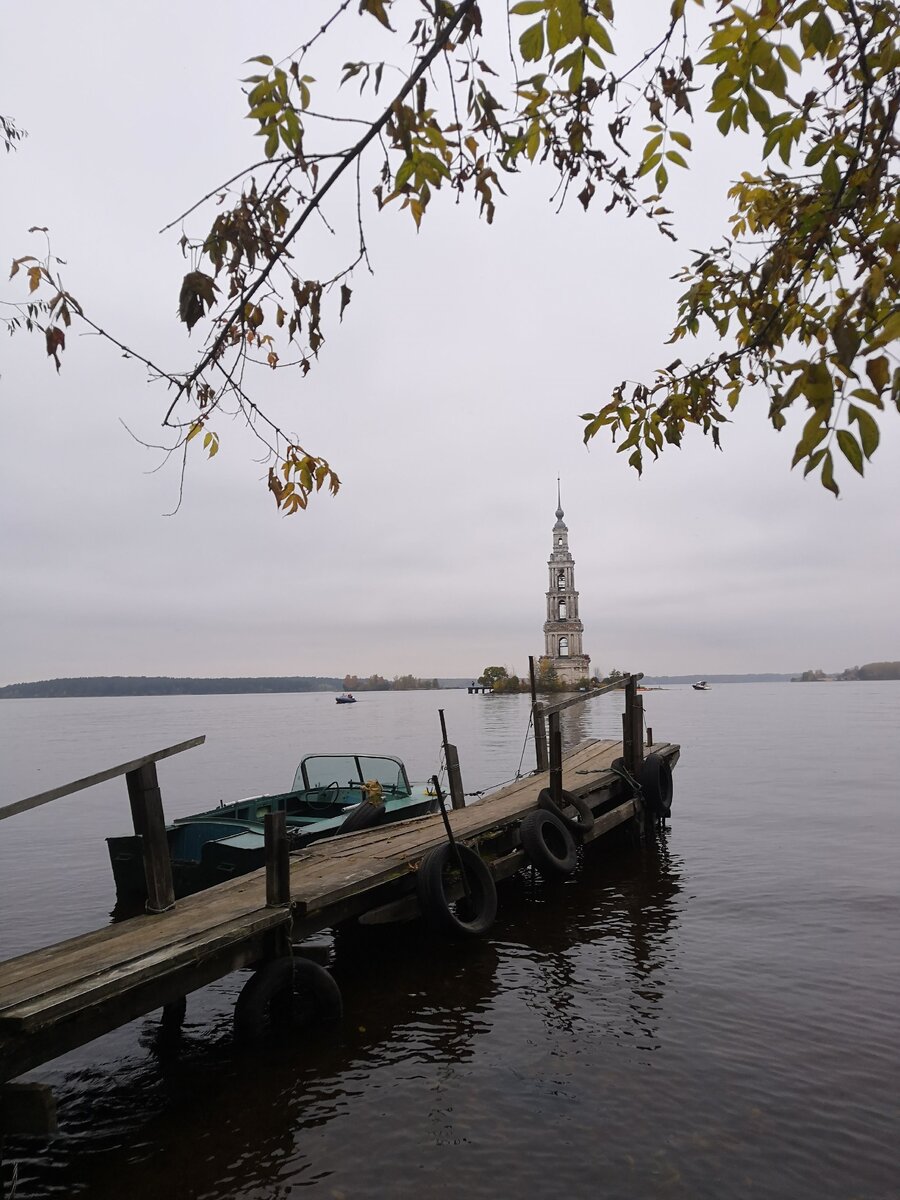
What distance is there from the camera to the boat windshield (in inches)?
645

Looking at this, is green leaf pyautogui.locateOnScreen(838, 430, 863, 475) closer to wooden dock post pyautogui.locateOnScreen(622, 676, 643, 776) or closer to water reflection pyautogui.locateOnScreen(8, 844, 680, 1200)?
water reflection pyautogui.locateOnScreen(8, 844, 680, 1200)

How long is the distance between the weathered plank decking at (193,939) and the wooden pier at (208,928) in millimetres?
11

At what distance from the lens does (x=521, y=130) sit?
365cm

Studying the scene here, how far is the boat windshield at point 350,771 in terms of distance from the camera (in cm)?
1639

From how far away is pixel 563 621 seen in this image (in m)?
154

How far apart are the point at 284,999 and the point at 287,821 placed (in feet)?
21.5

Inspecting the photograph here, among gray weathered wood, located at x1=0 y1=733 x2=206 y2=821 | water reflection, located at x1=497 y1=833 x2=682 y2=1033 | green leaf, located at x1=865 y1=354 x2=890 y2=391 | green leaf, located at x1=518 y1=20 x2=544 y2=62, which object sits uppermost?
green leaf, located at x1=518 y1=20 x2=544 y2=62

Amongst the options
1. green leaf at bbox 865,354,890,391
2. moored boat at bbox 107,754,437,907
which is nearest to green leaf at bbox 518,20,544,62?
green leaf at bbox 865,354,890,391

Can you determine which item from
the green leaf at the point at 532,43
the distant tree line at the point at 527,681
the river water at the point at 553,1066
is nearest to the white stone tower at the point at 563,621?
the distant tree line at the point at 527,681

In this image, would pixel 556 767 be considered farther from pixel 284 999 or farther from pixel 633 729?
pixel 284 999

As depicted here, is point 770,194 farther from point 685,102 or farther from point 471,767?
point 471,767

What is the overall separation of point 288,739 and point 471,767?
29.8 metres

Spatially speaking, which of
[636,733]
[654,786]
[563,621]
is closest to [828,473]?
[636,733]

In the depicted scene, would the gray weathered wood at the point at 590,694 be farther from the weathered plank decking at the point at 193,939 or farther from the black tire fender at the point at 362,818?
the black tire fender at the point at 362,818
